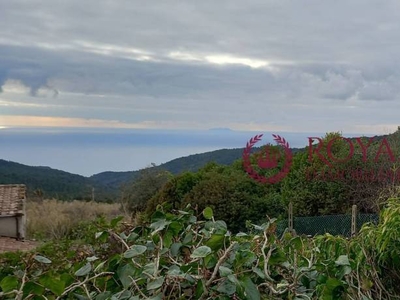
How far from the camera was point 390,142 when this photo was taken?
1345 cm

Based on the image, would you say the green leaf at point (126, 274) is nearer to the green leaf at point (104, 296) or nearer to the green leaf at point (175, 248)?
the green leaf at point (104, 296)

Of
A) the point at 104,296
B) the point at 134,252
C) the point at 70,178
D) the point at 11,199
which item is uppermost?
the point at 134,252

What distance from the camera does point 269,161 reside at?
541 inches

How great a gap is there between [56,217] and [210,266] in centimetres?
1478

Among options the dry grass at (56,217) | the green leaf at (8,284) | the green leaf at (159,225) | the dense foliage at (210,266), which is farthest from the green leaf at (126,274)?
the dry grass at (56,217)

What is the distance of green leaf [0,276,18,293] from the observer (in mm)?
1279

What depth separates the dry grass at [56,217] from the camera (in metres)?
14.4

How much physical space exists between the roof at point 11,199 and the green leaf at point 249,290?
1490 centimetres

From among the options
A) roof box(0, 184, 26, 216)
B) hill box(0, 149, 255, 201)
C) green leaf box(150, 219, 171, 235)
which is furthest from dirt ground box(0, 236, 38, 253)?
green leaf box(150, 219, 171, 235)

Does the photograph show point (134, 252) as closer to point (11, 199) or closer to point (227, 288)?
point (227, 288)

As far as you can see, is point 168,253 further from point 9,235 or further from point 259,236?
point 9,235

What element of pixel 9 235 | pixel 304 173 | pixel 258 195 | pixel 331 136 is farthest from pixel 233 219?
pixel 9 235

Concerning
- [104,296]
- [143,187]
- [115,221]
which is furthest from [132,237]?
[143,187]

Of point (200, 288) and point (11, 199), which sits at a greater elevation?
point (200, 288)
